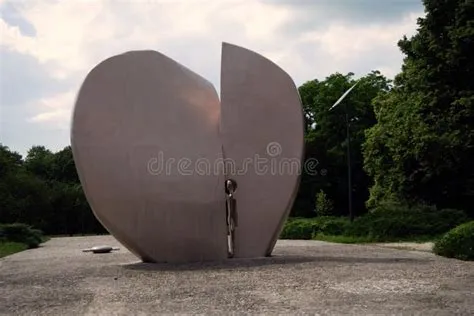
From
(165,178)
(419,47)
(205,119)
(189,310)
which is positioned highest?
(419,47)

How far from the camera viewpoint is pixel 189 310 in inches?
369

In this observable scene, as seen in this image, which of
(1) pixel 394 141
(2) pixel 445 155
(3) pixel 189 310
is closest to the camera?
(3) pixel 189 310

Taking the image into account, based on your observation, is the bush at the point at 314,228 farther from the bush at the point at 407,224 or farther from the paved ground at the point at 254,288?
the paved ground at the point at 254,288

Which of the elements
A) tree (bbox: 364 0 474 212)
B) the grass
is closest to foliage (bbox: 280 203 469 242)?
tree (bbox: 364 0 474 212)

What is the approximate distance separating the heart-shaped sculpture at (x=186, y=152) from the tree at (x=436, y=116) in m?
14.5

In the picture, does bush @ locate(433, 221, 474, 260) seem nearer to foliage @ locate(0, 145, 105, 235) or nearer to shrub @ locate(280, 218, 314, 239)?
shrub @ locate(280, 218, 314, 239)

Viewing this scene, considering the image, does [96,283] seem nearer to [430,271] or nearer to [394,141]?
[430,271]

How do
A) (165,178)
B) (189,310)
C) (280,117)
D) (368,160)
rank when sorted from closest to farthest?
(189,310)
(165,178)
(280,117)
(368,160)

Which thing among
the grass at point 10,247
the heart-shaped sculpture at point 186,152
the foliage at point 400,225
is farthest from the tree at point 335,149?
the heart-shaped sculpture at point 186,152

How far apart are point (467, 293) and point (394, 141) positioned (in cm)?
2453

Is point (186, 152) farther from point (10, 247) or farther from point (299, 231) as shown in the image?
point (299, 231)

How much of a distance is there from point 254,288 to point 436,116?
71.9 ft

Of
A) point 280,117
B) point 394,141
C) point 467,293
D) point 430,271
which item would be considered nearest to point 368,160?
point 394,141

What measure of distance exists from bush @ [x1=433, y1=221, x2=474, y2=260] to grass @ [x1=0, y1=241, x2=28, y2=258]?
15.5 m
